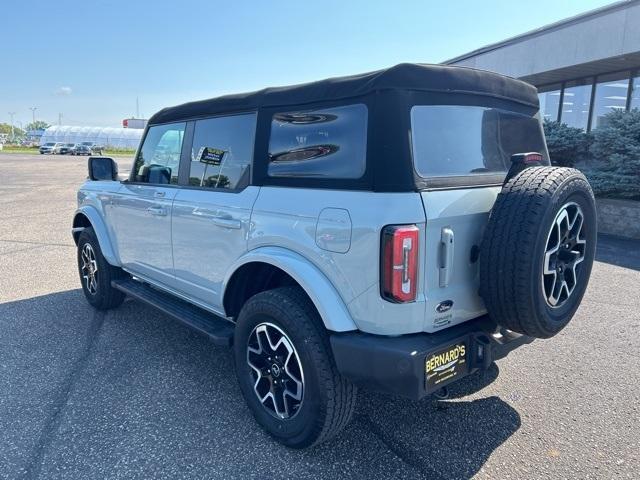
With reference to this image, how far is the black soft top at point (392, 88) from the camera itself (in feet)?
7.80

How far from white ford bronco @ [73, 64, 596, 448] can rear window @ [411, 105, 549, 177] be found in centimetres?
1

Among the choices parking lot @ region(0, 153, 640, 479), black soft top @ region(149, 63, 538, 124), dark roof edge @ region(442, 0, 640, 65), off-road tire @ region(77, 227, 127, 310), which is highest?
dark roof edge @ region(442, 0, 640, 65)

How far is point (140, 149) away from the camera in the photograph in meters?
4.37

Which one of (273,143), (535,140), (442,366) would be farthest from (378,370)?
(535,140)

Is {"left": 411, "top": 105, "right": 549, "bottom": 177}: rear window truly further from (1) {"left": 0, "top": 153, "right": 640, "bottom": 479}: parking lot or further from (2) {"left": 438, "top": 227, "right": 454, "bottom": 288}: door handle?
(1) {"left": 0, "top": 153, "right": 640, "bottom": 479}: parking lot

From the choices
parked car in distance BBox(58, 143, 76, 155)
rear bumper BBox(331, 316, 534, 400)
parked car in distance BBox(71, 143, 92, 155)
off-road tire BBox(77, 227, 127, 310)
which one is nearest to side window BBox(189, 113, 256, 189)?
rear bumper BBox(331, 316, 534, 400)

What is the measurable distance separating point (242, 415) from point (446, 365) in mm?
1399

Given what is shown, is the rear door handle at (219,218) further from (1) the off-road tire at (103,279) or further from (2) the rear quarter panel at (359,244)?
(1) the off-road tire at (103,279)

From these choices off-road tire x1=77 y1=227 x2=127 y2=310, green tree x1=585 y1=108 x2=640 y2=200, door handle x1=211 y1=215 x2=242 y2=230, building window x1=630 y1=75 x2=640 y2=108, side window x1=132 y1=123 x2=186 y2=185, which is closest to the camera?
door handle x1=211 y1=215 x2=242 y2=230

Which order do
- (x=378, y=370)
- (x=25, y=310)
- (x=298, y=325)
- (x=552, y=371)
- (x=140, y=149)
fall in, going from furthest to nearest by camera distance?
A: (x=25, y=310) → (x=140, y=149) → (x=552, y=371) → (x=298, y=325) → (x=378, y=370)

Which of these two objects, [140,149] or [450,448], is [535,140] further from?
[140,149]

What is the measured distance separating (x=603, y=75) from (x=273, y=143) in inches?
528

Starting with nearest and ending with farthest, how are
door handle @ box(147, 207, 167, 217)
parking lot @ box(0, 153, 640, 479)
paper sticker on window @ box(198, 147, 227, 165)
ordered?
1. parking lot @ box(0, 153, 640, 479)
2. paper sticker on window @ box(198, 147, 227, 165)
3. door handle @ box(147, 207, 167, 217)

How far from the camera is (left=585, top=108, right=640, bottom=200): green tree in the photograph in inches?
360
